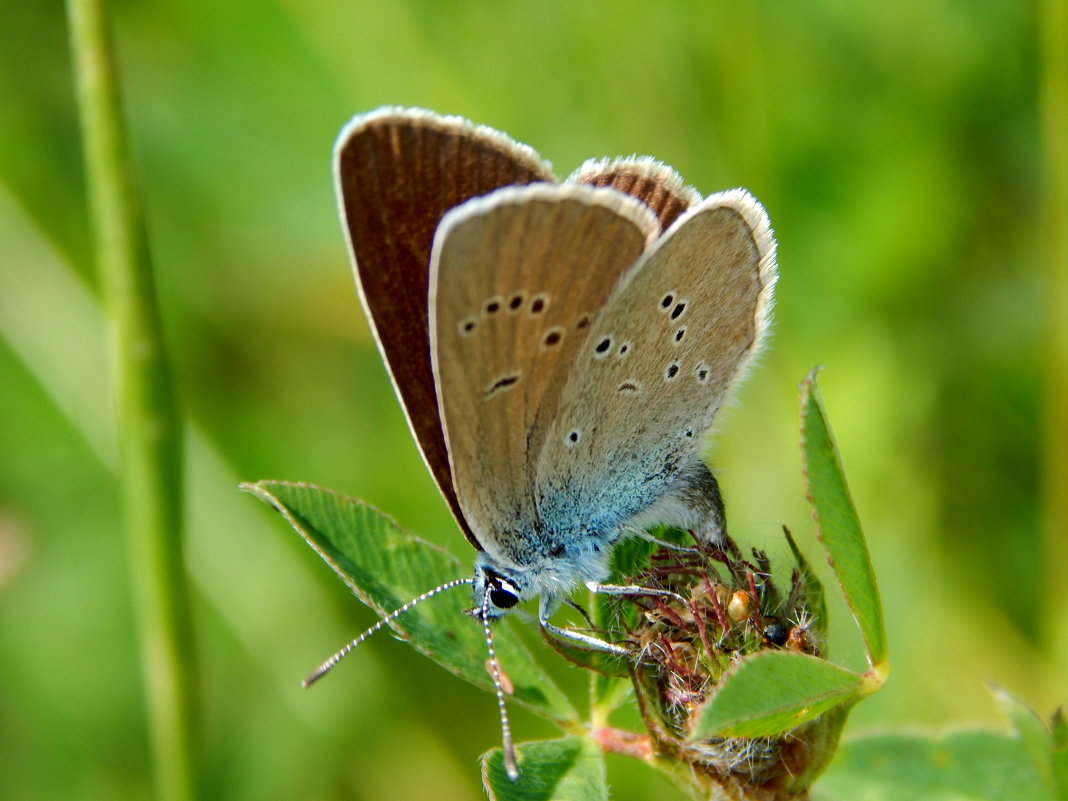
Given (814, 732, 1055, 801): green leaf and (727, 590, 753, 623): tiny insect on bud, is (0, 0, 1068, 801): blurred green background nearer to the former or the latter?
(814, 732, 1055, 801): green leaf

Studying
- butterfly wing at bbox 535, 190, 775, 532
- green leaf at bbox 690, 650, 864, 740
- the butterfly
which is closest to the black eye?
the butterfly

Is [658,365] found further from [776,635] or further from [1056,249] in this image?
[1056,249]

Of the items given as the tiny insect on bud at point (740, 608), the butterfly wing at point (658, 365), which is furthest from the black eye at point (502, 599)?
the tiny insect on bud at point (740, 608)

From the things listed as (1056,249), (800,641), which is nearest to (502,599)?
(800,641)

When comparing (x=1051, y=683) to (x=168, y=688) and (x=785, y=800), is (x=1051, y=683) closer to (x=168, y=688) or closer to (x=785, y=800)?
(x=785, y=800)

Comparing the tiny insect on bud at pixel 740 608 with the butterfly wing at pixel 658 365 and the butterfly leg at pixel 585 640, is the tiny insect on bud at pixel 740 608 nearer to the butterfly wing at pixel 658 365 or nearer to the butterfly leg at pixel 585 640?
the butterfly leg at pixel 585 640

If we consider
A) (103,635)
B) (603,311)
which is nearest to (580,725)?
(603,311)
